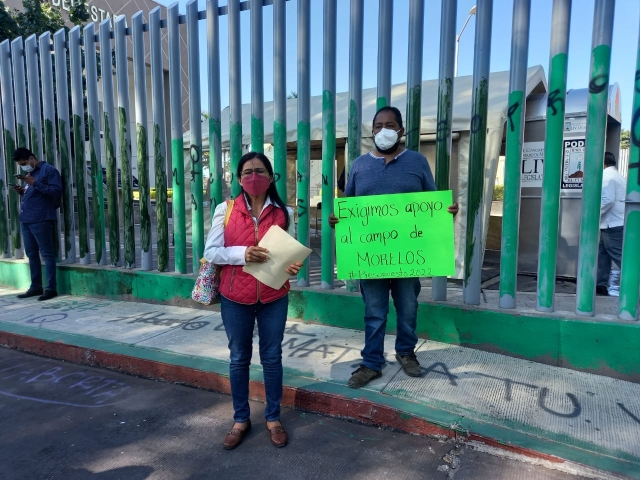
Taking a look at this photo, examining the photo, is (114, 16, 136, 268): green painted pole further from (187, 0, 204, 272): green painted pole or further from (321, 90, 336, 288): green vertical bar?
Result: (321, 90, 336, 288): green vertical bar

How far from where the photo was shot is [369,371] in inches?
134

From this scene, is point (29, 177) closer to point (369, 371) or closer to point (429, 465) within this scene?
point (369, 371)

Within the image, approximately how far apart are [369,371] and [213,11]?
13.8ft

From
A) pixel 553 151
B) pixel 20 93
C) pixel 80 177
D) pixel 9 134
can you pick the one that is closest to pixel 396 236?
pixel 553 151

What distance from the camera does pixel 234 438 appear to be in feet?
9.11

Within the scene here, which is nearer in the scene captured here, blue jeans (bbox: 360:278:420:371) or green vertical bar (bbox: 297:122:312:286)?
blue jeans (bbox: 360:278:420:371)

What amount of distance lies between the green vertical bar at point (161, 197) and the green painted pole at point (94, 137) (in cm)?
91

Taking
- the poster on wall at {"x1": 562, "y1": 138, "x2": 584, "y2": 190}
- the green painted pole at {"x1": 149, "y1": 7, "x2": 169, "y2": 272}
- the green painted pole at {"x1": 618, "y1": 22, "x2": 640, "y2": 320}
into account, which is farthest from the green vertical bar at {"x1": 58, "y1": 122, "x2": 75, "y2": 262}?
the poster on wall at {"x1": 562, "y1": 138, "x2": 584, "y2": 190}

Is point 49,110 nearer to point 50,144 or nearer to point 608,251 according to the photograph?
point 50,144

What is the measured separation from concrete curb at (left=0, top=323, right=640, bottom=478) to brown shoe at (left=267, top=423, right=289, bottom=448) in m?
0.45

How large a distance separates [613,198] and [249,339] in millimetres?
4922

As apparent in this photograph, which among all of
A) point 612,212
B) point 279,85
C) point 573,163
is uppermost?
point 279,85

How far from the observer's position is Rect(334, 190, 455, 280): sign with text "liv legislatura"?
3.18 m

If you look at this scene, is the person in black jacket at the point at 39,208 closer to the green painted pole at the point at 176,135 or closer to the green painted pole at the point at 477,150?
the green painted pole at the point at 176,135
